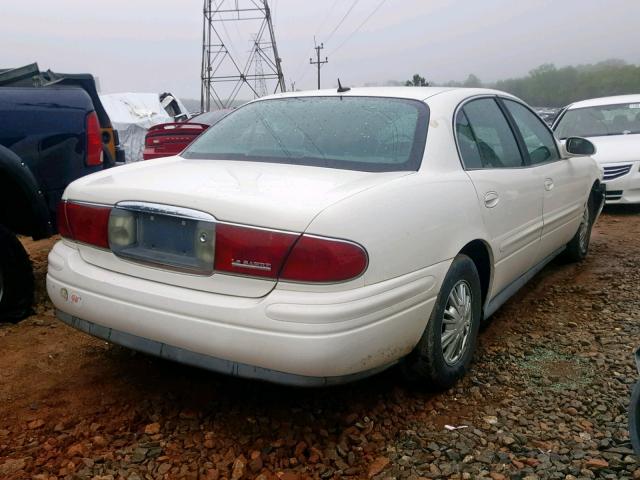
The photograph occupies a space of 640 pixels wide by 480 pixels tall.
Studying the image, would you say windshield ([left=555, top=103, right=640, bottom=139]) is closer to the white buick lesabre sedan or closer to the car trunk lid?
the white buick lesabre sedan

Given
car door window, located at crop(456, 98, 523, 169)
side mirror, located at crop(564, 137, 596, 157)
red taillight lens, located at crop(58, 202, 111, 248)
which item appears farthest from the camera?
side mirror, located at crop(564, 137, 596, 157)

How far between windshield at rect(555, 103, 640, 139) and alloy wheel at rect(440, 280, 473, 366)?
6.53 m

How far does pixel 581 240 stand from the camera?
5.20 m

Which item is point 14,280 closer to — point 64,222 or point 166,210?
point 64,222

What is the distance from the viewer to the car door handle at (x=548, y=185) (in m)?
3.95

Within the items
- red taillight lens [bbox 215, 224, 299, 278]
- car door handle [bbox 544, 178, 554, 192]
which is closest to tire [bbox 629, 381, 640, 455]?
red taillight lens [bbox 215, 224, 299, 278]

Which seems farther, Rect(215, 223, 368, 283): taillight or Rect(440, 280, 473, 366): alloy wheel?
Rect(440, 280, 473, 366): alloy wheel

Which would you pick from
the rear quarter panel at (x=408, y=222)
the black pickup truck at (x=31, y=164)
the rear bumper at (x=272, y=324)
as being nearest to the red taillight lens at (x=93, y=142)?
the black pickup truck at (x=31, y=164)

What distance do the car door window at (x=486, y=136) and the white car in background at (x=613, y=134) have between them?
4.59 metres

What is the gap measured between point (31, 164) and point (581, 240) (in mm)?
4276

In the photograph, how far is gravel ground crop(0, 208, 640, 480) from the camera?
2.36 m

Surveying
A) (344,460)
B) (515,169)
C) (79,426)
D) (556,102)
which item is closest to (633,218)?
(515,169)

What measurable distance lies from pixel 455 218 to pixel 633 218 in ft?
19.3

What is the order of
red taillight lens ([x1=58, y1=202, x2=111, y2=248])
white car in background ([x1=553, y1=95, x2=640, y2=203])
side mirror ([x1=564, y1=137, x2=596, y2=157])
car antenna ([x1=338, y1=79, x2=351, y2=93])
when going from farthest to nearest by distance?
white car in background ([x1=553, y1=95, x2=640, y2=203]) < side mirror ([x1=564, y1=137, x2=596, y2=157]) < car antenna ([x1=338, y1=79, x2=351, y2=93]) < red taillight lens ([x1=58, y1=202, x2=111, y2=248])
